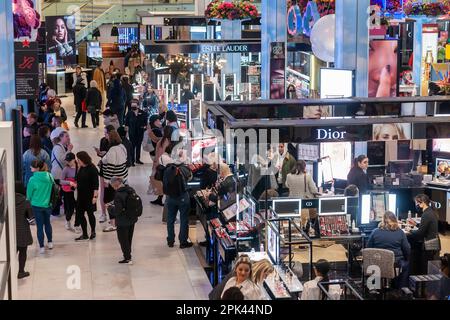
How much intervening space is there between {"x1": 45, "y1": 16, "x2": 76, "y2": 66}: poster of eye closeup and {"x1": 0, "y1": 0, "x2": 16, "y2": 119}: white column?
479 inches

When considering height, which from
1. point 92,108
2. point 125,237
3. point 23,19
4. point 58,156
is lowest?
point 125,237

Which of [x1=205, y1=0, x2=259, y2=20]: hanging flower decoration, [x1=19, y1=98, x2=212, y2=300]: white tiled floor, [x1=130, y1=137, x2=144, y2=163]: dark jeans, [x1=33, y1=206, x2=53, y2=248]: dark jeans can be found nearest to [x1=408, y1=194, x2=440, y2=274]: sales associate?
[x1=19, y1=98, x2=212, y2=300]: white tiled floor

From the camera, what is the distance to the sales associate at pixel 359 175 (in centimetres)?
1329

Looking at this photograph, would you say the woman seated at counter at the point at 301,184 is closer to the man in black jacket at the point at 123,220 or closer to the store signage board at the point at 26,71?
the man in black jacket at the point at 123,220

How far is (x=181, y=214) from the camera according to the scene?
12.5 m

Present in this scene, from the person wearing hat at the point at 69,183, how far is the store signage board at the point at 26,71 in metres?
2.48

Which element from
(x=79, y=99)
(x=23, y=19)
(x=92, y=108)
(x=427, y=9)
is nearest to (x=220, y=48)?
(x=92, y=108)

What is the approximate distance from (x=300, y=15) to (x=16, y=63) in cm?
768

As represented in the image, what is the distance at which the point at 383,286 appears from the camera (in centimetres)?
1037

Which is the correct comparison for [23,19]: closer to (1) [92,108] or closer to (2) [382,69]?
(2) [382,69]

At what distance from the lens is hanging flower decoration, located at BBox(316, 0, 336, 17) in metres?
18.7

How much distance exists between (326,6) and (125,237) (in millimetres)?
8876
